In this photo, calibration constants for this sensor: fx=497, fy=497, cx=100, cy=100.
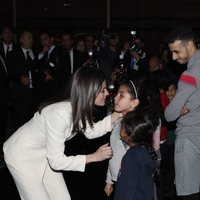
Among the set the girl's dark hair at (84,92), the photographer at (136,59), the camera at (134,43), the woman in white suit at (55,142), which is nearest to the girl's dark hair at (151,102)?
the woman in white suit at (55,142)

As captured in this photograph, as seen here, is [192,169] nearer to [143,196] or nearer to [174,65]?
[143,196]

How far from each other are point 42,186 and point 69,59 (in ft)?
13.1

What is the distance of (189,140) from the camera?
3.44 metres

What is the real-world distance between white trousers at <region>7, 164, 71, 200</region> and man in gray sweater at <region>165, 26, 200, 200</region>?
33.1 inches

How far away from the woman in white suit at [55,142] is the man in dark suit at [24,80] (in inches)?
145

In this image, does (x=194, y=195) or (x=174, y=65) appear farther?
(x=174, y=65)

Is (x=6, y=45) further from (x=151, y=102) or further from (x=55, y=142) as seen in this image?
(x=55, y=142)

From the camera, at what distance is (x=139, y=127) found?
315 cm

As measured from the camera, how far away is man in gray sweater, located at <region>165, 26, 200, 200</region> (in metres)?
3.31

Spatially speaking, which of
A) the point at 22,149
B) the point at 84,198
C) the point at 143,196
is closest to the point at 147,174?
the point at 143,196

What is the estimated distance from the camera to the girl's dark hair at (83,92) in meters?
2.94

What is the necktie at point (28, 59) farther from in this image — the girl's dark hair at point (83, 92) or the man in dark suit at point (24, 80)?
the girl's dark hair at point (83, 92)

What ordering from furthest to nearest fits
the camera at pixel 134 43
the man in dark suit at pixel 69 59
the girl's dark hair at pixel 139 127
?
the man in dark suit at pixel 69 59 < the camera at pixel 134 43 < the girl's dark hair at pixel 139 127

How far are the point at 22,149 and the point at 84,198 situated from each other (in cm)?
187
